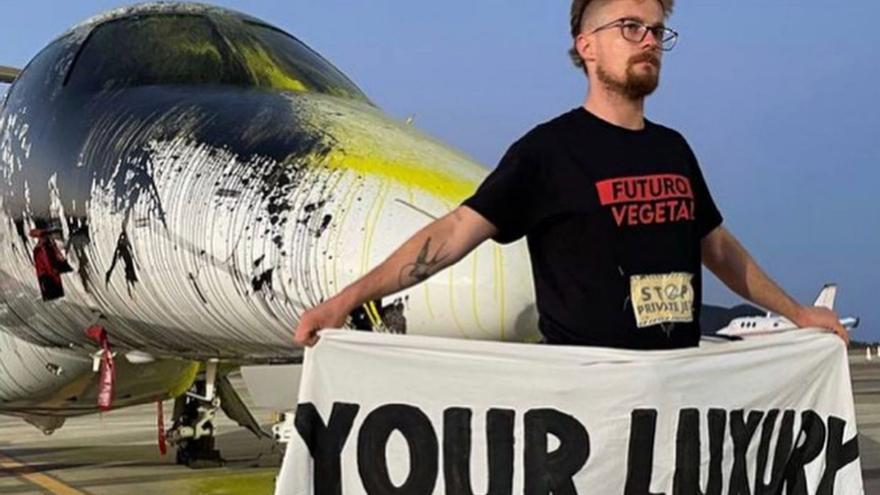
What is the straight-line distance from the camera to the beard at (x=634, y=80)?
2.94m

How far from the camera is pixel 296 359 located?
212 inches

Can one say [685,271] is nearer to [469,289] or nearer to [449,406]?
[449,406]

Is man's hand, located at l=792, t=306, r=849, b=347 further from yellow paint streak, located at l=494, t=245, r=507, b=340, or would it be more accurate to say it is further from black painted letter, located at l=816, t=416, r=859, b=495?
yellow paint streak, located at l=494, t=245, r=507, b=340

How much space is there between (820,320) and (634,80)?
A: 107cm

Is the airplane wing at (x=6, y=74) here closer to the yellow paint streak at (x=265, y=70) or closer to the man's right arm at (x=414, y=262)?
the yellow paint streak at (x=265, y=70)

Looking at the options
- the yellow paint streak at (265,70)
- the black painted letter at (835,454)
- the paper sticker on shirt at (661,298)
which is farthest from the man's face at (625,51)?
the yellow paint streak at (265,70)

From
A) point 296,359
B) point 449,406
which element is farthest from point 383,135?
point 449,406

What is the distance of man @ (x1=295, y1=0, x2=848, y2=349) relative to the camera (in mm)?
2918

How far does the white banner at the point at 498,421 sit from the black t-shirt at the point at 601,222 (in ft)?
0.34

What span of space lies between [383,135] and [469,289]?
3.95 ft

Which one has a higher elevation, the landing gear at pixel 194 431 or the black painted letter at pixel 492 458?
the black painted letter at pixel 492 458

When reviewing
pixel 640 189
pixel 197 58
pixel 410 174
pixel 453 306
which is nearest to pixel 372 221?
pixel 410 174

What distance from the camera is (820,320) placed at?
3604 mm

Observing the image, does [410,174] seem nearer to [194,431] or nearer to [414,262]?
[414,262]
